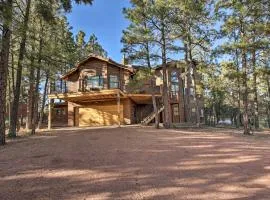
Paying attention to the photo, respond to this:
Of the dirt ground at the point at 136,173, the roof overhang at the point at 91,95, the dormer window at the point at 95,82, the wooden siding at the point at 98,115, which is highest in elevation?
the dormer window at the point at 95,82

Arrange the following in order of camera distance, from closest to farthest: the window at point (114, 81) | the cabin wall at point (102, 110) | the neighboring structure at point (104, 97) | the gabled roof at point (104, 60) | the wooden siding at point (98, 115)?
1. the neighboring structure at point (104, 97)
2. the gabled roof at point (104, 60)
3. the window at point (114, 81)
4. the cabin wall at point (102, 110)
5. the wooden siding at point (98, 115)

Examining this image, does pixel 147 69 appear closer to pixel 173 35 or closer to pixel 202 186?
pixel 173 35

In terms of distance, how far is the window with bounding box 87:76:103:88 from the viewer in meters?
28.0

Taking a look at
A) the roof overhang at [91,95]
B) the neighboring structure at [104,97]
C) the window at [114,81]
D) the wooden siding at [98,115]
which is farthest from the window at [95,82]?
the wooden siding at [98,115]

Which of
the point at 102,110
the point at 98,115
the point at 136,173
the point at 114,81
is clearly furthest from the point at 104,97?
the point at 136,173

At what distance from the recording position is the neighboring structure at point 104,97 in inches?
1068

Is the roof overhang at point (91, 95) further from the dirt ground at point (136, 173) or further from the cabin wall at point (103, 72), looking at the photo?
the dirt ground at point (136, 173)

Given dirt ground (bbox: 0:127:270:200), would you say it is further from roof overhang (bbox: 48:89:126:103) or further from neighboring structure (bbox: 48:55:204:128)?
neighboring structure (bbox: 48:55:204:128)

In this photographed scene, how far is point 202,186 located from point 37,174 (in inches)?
161

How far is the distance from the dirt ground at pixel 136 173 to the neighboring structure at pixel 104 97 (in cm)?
1616

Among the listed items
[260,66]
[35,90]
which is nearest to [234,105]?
[260,66]

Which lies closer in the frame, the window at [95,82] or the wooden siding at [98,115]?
the window at [95,82]

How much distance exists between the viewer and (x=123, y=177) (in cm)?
702

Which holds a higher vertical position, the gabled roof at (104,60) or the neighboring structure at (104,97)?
the gabled roof at (104,60)
